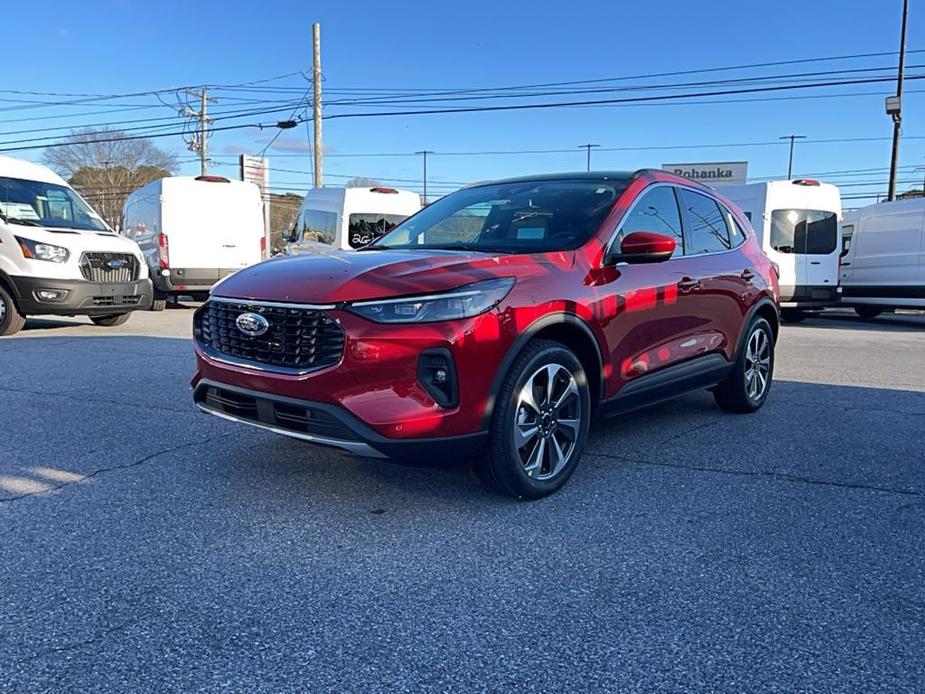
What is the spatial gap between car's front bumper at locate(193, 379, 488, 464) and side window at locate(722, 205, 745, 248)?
319 cm

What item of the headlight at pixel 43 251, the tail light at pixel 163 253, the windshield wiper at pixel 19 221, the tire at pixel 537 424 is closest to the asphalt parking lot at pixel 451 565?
the tire at pixel 537 424

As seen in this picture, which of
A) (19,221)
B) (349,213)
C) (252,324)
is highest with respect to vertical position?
(349,213)

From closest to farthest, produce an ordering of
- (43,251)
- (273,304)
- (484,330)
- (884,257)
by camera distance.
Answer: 1. (484,330)
2. (273,304)
3. (43,251)
4. (884,257)

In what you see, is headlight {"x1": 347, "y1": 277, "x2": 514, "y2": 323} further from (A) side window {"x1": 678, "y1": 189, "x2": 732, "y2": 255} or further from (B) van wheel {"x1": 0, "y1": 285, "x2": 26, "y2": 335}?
(B) van wheel {"x1": 0, "y1": 285, "x2": 26, "y2": 335}

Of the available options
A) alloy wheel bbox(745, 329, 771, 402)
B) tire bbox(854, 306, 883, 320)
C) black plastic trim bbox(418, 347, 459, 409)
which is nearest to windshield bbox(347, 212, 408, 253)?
alloy wheel bbox(745, 329, 771, 402)

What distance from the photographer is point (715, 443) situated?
4840mm

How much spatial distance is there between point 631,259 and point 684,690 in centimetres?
238

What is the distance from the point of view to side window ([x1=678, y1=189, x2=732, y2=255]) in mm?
4988

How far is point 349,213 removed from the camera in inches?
573

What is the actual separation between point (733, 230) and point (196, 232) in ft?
37.3

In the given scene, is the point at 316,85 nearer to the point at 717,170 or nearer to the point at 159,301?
the point at 159,301

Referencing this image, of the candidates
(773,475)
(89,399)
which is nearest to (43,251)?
(89,399)

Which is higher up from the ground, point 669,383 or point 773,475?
point 669,383

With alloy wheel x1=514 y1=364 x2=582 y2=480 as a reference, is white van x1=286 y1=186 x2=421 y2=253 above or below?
above
